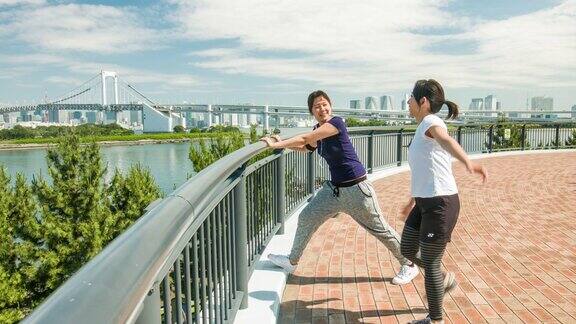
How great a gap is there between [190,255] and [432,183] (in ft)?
4.88

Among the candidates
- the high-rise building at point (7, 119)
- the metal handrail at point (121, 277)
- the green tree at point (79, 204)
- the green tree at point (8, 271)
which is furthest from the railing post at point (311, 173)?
the high-rise building at point (7, 119)

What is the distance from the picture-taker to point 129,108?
98.8 m

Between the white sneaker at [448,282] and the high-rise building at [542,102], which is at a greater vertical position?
the high-rise building at [542,102]

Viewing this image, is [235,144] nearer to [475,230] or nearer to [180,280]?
[475,230]

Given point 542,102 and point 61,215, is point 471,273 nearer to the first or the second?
point 61,215

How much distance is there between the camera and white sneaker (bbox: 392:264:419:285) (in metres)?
3.66

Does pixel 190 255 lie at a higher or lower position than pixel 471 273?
higher

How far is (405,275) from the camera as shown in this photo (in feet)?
12.1

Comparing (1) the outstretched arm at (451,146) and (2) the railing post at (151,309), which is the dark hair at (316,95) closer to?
(1) the outstretched arm at (451,146)

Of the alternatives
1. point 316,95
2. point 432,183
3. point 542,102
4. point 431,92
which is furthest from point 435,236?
point 542,102

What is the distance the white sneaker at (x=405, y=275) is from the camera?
3.66 meters

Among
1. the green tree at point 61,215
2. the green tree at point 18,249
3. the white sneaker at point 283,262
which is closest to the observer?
the white sneaker at point 283,262

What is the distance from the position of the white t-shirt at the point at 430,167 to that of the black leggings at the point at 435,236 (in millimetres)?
47

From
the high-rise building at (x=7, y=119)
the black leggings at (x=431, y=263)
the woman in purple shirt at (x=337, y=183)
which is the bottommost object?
the black leggings at (x=431, y=263)
